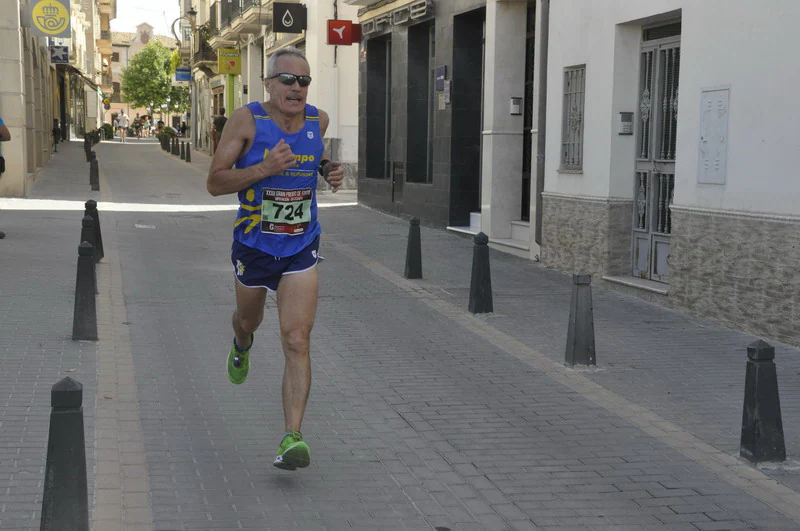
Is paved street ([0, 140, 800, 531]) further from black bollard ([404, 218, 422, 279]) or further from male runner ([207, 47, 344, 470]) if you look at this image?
male runner ([207, 47, 344, 470])

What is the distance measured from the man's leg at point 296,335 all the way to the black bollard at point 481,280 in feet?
16.4

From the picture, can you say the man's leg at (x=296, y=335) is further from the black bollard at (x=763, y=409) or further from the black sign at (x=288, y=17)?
the black sign at (x=288, y=17)

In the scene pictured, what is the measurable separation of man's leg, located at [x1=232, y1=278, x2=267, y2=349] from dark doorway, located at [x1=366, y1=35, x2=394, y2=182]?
56.6ft

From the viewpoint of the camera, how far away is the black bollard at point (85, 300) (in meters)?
8.65

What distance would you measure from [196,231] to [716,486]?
13499 mm

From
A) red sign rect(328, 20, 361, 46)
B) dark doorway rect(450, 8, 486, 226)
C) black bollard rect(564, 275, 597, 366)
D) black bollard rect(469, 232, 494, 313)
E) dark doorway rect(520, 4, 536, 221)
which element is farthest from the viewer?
red sign rect(328, 20, 361, 46)

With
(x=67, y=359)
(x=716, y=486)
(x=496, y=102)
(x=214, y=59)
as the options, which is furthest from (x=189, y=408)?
(x=214, y=59)

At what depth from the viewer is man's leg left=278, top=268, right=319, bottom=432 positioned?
5.51 meters

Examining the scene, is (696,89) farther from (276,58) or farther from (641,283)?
(276,58)

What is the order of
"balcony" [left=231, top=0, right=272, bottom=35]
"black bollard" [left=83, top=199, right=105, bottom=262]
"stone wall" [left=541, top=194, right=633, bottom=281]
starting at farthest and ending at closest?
1. "balcony" [left=231, top=0, right=272, bottom=35]
2. "black bollard" [left=83, top=199, right=105, bottom=262]
3. "stone wall" [left=541, top=194, right=633, bottom=281]

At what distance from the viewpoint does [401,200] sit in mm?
21438

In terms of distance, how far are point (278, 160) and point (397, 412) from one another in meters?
2.18

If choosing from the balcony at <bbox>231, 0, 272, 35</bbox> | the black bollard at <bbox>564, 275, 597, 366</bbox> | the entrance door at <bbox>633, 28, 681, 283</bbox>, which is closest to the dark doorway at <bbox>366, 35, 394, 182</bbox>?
the entrance door at <bbox>633, 28, 681, 283</bbox>

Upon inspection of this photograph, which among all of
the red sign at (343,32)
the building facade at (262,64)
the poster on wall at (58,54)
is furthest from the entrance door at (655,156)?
the poster on wall at (58,54)
